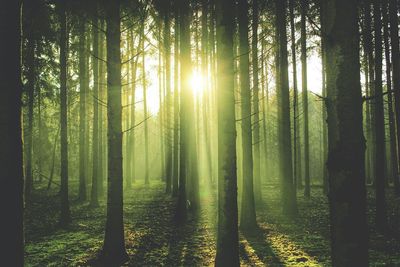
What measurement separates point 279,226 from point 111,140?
603cm

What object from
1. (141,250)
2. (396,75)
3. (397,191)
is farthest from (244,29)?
(397,191)

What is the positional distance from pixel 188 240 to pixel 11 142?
6008 mm

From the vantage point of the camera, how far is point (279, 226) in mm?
9727

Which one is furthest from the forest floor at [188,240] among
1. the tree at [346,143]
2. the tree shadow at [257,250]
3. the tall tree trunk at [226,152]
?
the tree at [346,143]

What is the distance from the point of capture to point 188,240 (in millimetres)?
8102

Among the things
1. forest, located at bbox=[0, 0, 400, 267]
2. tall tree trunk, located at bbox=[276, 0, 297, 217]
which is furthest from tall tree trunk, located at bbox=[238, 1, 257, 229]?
tall tree trunk, located at bbox=[276, 0, 297, 217]

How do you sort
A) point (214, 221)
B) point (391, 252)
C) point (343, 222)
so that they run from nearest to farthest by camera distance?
point (343, 222), point (391, 252), point (214, 221)

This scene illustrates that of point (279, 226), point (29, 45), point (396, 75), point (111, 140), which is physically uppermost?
point (29, 45)

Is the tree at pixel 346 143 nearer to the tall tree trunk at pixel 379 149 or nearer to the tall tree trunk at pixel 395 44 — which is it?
the tall tree trunk at pixel 379 149

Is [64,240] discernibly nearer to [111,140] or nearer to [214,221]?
[111,140]

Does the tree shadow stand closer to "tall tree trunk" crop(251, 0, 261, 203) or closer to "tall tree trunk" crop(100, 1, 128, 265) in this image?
"tall tree trunk" crop(100, 1, 128, 265)

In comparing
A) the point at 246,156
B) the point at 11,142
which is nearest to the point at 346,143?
the point at 11,142

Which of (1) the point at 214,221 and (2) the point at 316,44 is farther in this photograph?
(2) the point at 316,44

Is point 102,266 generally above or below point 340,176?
below
